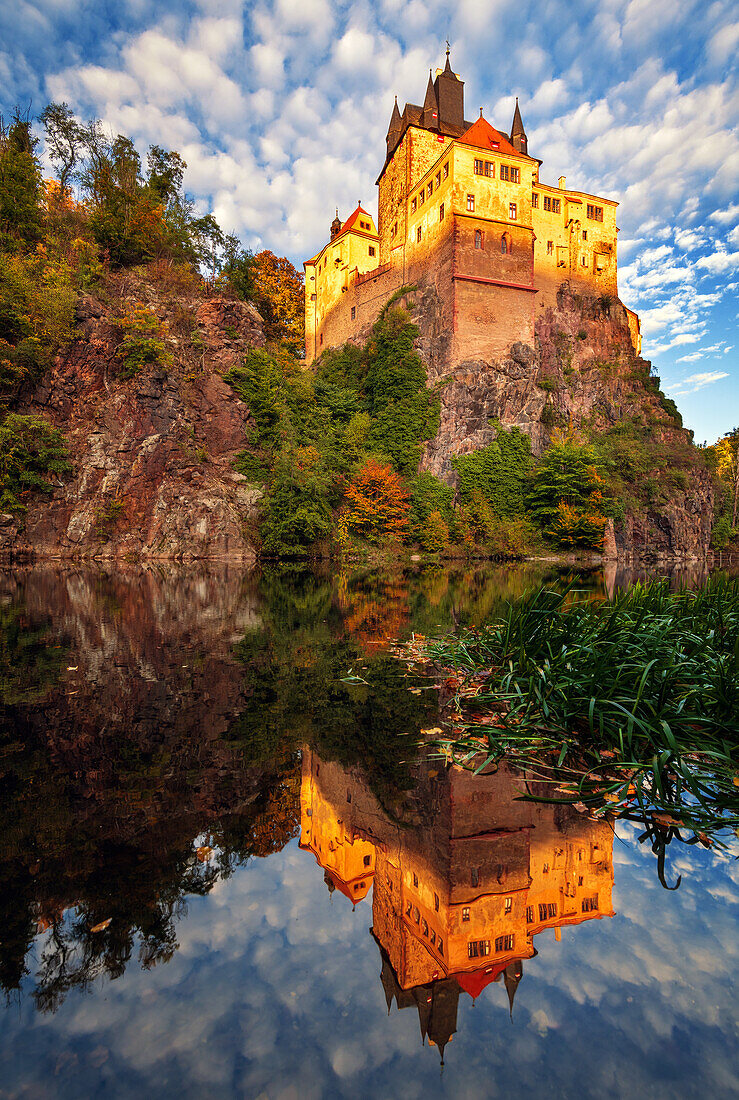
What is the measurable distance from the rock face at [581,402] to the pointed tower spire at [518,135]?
509 inches

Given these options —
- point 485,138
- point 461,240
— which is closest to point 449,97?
point 485,138

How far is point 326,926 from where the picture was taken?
7.23 ft

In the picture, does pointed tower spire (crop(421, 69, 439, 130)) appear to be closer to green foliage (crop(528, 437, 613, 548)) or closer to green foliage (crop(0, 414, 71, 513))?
green foliage (crop(528, 437, 613, 548))

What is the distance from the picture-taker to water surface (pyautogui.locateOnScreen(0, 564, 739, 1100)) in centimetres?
152

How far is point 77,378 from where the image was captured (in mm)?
25031

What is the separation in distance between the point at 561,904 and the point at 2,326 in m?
31.9

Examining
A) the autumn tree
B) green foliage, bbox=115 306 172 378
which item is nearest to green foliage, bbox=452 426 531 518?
the autumn tree

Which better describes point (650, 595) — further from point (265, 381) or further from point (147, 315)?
point (147, 315)

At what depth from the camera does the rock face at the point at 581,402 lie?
31.7 m

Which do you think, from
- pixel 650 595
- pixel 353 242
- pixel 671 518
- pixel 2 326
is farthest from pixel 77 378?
pixel 671 518

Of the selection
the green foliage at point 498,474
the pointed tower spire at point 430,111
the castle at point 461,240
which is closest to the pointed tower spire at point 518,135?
the castle at point 461,240

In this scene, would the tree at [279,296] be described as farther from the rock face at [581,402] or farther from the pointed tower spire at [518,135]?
the pointed tower spire at [518,135]

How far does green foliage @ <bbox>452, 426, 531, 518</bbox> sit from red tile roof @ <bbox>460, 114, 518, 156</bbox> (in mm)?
19402

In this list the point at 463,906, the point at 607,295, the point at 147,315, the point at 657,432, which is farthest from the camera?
the point at 607,295
